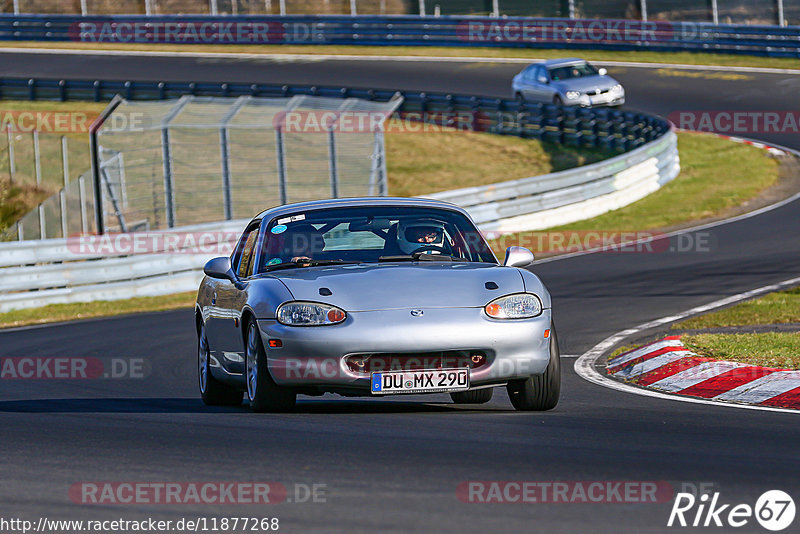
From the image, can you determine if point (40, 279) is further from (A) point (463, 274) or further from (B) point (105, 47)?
(B) point (105, 47)

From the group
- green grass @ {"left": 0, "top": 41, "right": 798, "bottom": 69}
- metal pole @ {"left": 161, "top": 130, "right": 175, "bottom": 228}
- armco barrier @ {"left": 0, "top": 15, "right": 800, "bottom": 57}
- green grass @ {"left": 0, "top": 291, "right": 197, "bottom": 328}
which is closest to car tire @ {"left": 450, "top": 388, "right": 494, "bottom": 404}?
green grass @ {"left": 0, "top": 291, "right": 197, "bottom": 328}

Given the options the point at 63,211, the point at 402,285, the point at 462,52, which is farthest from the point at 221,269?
the point at 462,52

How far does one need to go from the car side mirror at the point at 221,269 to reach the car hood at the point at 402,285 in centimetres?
68

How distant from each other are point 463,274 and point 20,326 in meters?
10.8

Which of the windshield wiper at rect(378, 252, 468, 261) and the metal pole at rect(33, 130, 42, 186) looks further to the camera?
the metal pole at rect(33, 130, 42, 186)

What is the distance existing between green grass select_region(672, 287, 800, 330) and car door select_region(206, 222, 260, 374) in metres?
5.28

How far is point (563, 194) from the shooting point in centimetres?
2612

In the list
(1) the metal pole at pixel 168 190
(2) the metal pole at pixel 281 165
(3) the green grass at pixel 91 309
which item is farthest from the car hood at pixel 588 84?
(3) the green grass at pixel 91 309

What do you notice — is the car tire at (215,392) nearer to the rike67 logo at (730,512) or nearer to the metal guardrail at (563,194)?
the rike67 logo at (730,512)

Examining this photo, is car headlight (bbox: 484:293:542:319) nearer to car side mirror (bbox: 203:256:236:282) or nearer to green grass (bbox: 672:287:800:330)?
car side mirror (bbox: 203:256:236:282)

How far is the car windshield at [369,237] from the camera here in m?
9.05

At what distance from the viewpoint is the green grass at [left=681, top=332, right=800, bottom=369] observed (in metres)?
10.2

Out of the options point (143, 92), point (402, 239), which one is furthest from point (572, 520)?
point (143, 92)

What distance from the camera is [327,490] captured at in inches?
230
